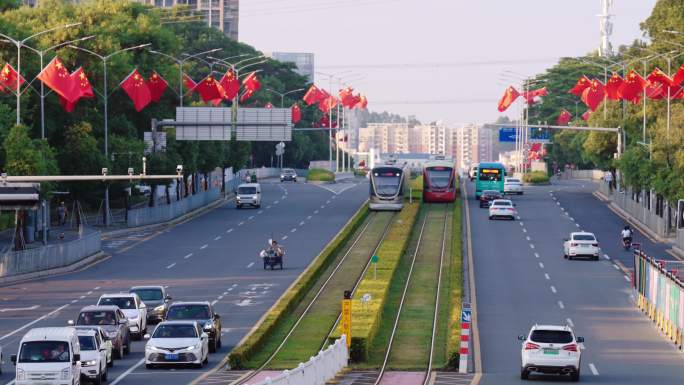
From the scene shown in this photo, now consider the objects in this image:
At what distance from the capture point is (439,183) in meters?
110

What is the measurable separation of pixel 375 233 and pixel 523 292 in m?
25.3

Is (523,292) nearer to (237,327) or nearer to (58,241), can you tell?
(237,327)

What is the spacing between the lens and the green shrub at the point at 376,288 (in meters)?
46.3

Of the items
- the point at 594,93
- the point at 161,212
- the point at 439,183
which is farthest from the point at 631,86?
the point at 161,212

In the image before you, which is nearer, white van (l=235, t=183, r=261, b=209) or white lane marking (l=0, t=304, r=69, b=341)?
white lane marking (l=0, t=304, r=69, b=341)

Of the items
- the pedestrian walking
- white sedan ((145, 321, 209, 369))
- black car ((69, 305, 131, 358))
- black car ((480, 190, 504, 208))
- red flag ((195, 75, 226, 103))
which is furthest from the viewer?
black car ((480, 190, 504, 208))

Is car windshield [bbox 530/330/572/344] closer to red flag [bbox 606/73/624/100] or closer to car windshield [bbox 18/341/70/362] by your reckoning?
car windshield [bbox 18/341/70/362]

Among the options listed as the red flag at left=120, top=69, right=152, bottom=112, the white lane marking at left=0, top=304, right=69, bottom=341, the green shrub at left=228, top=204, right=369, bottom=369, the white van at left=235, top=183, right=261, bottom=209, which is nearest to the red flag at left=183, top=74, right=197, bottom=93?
the white van at left=235, top=183, right=261, bottom=209

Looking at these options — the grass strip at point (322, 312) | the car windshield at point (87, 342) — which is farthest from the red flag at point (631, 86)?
the car windshield at point (87, 342)

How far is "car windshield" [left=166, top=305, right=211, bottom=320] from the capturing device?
154ft

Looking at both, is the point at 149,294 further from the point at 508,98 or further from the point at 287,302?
the point at 508,98

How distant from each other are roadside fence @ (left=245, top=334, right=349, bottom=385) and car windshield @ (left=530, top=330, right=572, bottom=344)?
18.1 ft

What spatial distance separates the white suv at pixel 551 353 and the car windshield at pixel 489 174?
74.1 m

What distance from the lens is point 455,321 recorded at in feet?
172
